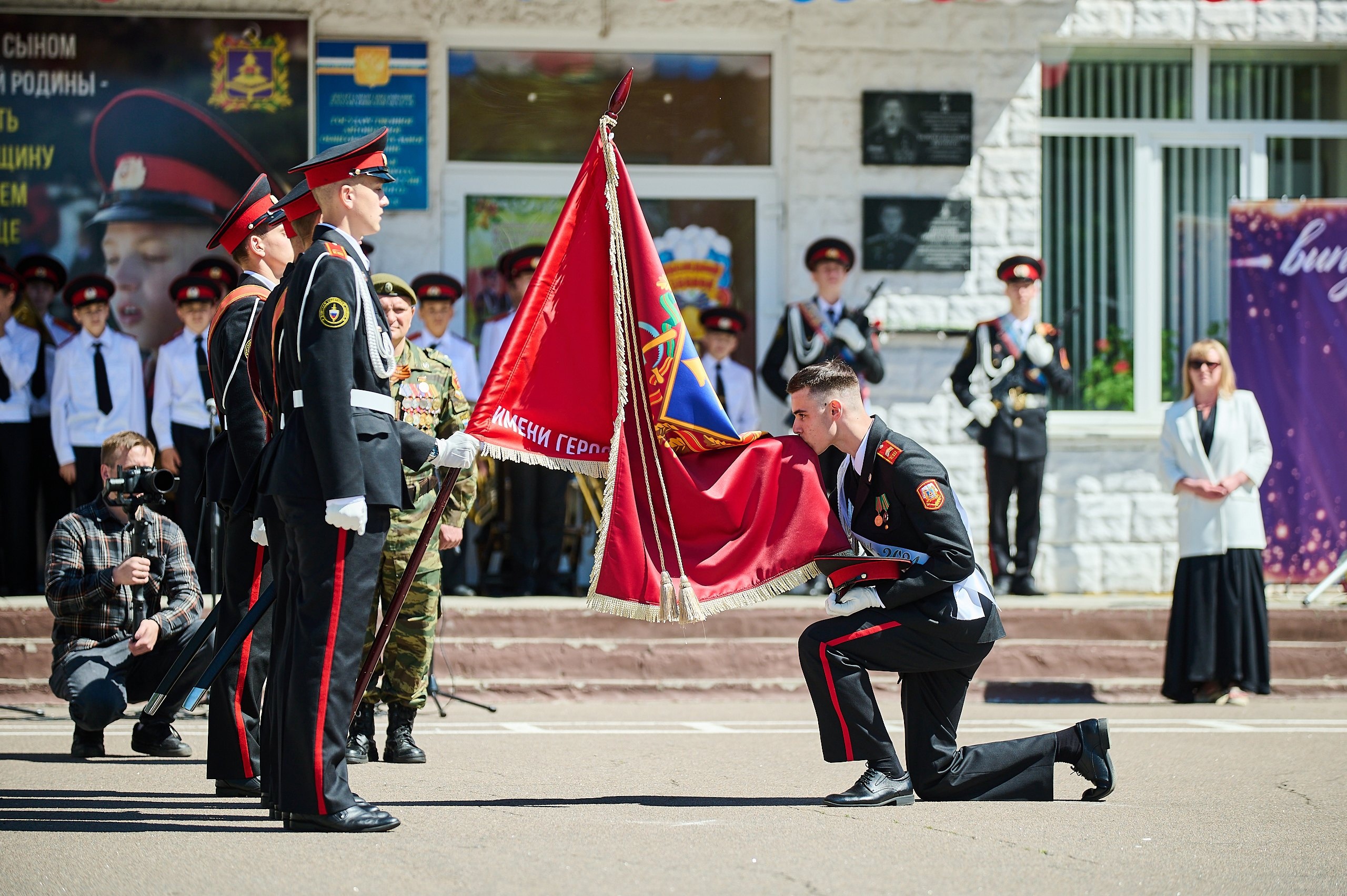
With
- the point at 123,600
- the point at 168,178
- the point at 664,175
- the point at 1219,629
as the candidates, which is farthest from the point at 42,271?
the point at 1219,629

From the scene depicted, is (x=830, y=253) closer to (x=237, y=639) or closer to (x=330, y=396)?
(x=237, y=639)

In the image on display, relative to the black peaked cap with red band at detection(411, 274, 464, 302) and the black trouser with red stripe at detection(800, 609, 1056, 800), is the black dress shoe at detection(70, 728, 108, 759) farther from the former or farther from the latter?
the black peaked cap with red band at detection(411, 274, 464, 302)

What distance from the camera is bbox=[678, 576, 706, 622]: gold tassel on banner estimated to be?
614cm

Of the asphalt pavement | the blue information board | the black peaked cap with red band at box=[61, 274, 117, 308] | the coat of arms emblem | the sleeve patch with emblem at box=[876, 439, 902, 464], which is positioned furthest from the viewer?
the blue information board

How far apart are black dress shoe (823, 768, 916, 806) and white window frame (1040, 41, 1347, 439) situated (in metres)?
7.32

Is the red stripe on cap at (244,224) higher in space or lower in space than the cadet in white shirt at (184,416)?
higher

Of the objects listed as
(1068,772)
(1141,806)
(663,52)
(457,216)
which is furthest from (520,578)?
(1141,806)

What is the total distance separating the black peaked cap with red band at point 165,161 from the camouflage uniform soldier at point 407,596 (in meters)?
4.98

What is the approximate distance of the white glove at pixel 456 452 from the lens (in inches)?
232

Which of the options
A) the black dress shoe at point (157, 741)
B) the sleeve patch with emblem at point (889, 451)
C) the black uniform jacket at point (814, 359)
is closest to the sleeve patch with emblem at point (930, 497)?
the sleeve patch with emblem at point (889, 451)

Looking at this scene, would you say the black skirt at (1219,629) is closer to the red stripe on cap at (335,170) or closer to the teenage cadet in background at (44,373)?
the red stripe on cap at (335,170)

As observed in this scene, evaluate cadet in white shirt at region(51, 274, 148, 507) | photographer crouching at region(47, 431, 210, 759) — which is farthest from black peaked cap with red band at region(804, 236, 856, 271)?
photographer crouching at region(47, 431, 210, 759)

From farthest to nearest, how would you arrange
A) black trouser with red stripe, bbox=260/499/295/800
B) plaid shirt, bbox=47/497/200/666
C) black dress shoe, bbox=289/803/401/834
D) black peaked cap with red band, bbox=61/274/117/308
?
1. black peaked cap with red band, bbox=61/274/117/308
2. plaid shirt, bbox=47/497/200/666
3. black trouser with red stripe, bbox=260/499/295/800
4. black dress shoe, bbox=289/803/401/834

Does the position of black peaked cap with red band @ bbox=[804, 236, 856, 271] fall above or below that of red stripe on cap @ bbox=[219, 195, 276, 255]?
above
